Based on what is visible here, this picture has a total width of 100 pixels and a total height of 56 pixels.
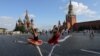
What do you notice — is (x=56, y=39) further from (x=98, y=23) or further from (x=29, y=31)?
(x=98, y=23)

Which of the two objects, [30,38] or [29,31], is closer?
[29,31]

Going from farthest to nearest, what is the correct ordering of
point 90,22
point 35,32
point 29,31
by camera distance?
point 90,22, point 35,32, point 29,31

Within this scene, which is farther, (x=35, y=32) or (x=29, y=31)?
(x=35, y=32)

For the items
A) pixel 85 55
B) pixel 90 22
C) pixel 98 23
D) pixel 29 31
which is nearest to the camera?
pixel 29 31

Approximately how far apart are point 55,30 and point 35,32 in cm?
39

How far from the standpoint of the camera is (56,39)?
219 inches

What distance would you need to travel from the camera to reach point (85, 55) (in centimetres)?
1884

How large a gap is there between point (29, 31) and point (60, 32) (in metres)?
0.70

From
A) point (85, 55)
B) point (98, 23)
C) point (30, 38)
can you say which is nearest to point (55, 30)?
point (30, 38)

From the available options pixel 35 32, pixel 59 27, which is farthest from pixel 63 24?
pixel 35 32

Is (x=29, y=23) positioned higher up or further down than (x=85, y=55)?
higher up

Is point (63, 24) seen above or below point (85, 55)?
above

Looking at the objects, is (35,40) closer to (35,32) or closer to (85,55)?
(35,32)

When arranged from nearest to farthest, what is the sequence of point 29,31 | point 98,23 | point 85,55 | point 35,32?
point 29,31, point 35,32, point 85,55, point 98,23
